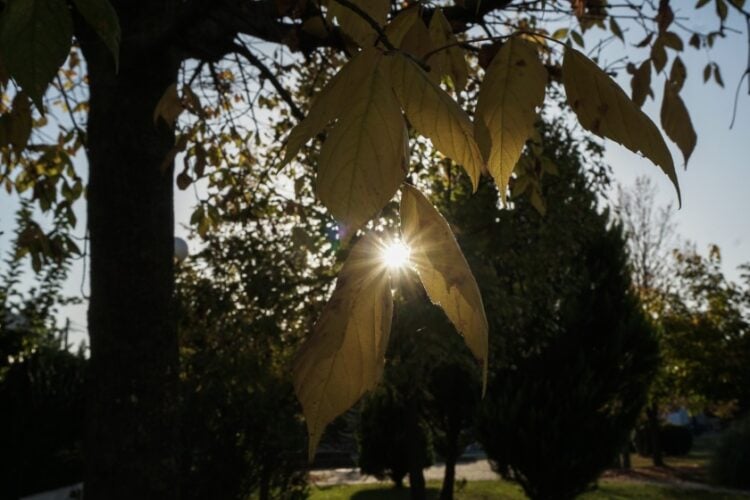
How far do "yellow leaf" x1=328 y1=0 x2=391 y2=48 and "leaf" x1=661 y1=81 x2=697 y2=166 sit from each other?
0.53 metres

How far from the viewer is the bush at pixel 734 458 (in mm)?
17750

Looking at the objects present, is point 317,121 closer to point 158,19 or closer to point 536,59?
point 536,59

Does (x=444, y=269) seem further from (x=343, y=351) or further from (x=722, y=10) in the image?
(x=722, y=10)

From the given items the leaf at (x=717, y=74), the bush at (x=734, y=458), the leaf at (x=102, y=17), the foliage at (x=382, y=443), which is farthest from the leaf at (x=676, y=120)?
the bush at (x=734, y=458)

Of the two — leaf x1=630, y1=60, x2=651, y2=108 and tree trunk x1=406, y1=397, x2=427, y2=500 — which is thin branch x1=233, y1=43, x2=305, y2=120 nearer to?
leaf x1=630, y1=60, x2=651, y2=108

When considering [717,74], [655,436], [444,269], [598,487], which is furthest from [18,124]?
[655,436]

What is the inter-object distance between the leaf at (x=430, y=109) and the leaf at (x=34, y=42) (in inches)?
15.0

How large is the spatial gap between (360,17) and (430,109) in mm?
598

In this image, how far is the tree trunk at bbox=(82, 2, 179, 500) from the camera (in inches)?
133

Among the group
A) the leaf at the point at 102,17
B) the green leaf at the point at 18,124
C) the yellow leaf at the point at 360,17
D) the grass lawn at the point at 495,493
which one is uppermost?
the green leaf at the point at 18,124

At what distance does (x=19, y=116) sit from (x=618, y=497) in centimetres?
1618

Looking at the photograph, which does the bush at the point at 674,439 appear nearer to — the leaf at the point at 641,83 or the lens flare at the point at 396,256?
the leaf at the point at 641,83

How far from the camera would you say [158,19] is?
3.86 metres

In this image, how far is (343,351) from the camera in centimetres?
67
